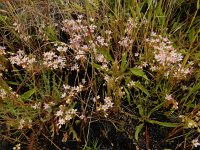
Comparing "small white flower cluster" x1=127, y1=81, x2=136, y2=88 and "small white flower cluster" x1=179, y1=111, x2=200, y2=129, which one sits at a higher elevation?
"small white flower cluster" x1=127, y1=81, x2=136, y2=88

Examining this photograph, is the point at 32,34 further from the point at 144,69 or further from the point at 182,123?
the point at 182,123

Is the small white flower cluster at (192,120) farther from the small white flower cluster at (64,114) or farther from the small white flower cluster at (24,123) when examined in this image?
the small white flower cluster at (24,123)

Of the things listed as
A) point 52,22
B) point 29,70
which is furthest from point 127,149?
point 52,22

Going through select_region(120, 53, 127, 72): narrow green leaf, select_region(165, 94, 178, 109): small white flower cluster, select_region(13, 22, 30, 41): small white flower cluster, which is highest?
select_region(13, 22, 30, 41): small white flower cluster

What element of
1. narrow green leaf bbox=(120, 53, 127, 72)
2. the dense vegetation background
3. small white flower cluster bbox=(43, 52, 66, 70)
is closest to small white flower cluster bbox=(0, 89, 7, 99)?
the dense vegetation background

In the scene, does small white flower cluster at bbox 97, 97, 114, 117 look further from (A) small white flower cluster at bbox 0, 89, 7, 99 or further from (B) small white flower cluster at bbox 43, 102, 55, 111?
(A) small white flower cluster at bbox 0, 89, 7, 99

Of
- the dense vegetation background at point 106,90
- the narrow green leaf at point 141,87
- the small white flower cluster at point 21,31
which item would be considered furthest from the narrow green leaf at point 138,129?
the small white flower cluster at point 21,31
